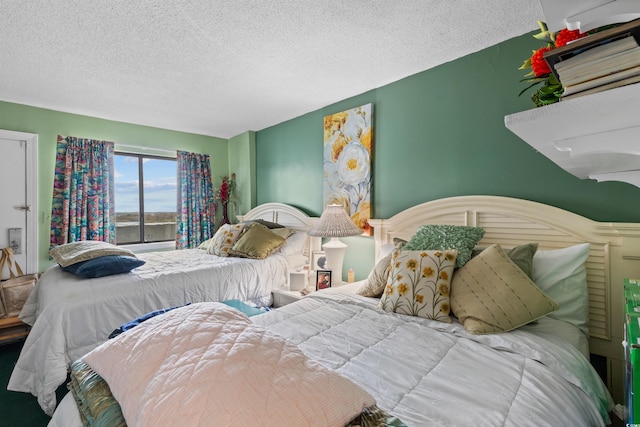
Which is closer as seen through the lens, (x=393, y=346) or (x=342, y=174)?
(x=393, y=346)

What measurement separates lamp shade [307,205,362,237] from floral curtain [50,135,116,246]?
269cm

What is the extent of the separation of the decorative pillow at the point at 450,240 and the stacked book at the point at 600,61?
3.91 feet

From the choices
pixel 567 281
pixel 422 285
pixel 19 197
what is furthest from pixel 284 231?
pixel 19 197

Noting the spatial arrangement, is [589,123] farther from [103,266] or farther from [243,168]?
[243,168]

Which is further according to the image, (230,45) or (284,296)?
(284,296)

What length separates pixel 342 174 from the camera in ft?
10.1

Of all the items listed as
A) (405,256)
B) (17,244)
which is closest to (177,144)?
(17,244)

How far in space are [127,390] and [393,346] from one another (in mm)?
922

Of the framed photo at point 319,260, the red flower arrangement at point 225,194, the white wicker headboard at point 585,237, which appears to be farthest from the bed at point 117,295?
the white wicker headboard at point 585,237

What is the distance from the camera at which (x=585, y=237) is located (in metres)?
1.72

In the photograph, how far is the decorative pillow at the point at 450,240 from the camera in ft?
5.71

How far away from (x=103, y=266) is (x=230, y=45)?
189 cm

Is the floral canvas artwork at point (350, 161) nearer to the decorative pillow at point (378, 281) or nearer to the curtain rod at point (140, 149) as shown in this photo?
the decorative pillow at point (378, 281)

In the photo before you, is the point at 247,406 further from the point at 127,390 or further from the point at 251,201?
the point at 251,201
